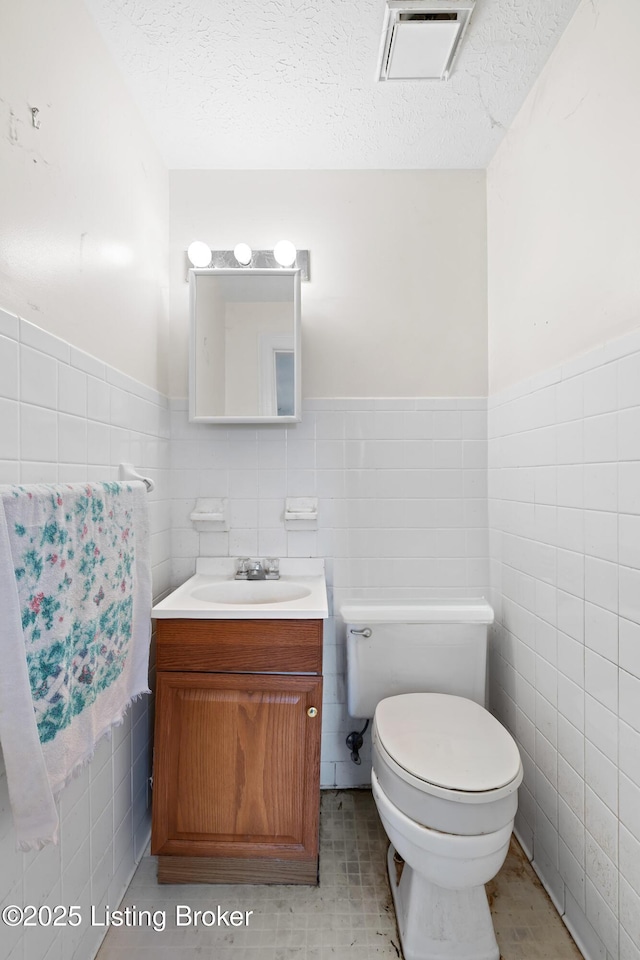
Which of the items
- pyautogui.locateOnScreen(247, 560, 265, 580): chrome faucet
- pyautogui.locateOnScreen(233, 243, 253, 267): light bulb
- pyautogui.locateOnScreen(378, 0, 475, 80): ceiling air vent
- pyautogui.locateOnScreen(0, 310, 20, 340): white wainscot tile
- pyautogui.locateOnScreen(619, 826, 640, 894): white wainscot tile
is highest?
pyautogui.locateOnScreen(378, 0, 475, 80): ceiling air vent

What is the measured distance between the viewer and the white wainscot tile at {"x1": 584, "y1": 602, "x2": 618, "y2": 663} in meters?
1.10

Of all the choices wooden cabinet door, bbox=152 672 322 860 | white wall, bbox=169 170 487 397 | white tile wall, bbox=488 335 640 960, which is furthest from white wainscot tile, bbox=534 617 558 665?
white wall, bbox=169 170 487 397

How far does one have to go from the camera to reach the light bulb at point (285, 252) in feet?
5.66

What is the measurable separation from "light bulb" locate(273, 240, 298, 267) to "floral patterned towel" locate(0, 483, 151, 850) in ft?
3.35

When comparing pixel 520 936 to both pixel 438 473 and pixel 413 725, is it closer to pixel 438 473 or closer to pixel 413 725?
pixel 413 725

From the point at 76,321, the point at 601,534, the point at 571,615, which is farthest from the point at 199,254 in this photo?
the point at 571,615

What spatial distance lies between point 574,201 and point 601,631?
1074 millimetres

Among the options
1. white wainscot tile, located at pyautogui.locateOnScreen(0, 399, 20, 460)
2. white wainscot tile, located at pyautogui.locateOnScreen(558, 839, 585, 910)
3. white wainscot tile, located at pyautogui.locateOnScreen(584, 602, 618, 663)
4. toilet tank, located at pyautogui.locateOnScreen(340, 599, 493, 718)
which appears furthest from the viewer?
toilet tank, located at pyautogui.locateOnScreen(340, 599, 493, 718)

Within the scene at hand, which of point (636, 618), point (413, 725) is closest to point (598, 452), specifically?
point (636, 618)

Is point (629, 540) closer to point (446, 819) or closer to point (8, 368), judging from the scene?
point (446, 819)

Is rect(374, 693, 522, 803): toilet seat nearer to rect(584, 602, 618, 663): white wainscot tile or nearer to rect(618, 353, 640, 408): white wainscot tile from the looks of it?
rect(584, 602, 618, 663): white wainscot tile

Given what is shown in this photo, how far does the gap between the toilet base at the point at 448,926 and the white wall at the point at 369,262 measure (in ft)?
4.93

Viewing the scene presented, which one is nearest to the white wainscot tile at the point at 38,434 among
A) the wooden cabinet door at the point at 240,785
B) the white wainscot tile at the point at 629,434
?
the wooden cabinet door at the point at 240,785

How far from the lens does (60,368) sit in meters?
1.05
